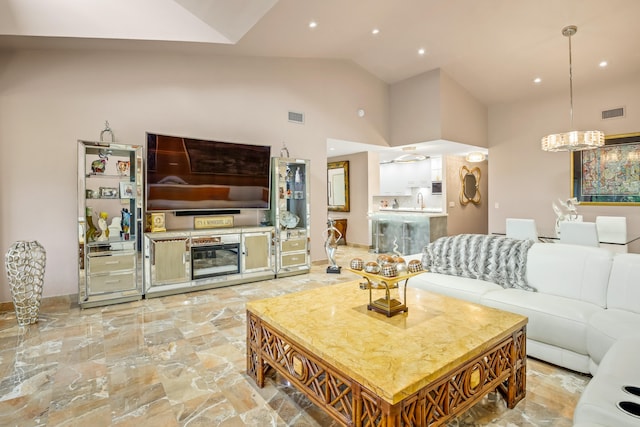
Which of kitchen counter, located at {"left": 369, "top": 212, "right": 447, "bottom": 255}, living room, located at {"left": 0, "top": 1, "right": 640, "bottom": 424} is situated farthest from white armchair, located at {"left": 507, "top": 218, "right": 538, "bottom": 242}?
living room, located at {"left": 0, "top": 1, "right": 640, "bottom": 424}

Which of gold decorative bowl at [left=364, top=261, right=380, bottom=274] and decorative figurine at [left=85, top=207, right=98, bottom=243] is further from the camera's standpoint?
decorative figurine at [left=85, top=207, right=98, bottom=243]

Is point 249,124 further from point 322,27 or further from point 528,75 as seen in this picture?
point 528,75

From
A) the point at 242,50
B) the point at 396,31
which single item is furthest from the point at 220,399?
the point at 396,31

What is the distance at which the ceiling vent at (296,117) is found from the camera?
5.85 meters

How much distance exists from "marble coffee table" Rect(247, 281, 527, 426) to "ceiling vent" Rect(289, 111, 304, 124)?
161 inches

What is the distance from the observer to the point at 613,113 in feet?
19.5

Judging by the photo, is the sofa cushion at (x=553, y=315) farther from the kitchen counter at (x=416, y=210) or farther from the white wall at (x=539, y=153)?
the kitchen counter at (x=416, y=210)

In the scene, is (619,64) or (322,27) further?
(619,64)

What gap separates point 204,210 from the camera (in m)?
4.86

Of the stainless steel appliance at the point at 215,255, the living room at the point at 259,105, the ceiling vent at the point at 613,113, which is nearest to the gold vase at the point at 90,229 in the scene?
the living room at the point at 259,105

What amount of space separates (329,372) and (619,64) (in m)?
7.02

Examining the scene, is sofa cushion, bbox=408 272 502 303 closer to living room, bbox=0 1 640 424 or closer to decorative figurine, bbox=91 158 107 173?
living room, bbox=0 1 640 424

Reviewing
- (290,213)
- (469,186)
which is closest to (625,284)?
(290,213)

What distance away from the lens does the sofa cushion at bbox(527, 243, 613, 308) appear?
263cm
